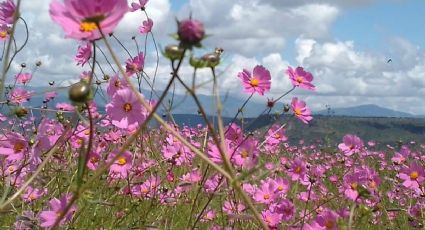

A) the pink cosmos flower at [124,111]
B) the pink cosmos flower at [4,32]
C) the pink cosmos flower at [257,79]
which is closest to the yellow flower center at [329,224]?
the pink cosmos flower at [257,79]

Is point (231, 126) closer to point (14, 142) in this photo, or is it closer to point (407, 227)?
point (14, 142)

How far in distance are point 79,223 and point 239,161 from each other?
0.90 metres

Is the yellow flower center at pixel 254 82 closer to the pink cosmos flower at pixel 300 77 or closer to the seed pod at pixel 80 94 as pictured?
the pink cosmos flower at pixel 300 77

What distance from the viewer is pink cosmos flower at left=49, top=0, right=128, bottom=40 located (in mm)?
766

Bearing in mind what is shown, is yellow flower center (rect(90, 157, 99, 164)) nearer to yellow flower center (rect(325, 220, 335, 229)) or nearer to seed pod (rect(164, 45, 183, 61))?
yellow flower center (rect(325, 220, 335, 229))

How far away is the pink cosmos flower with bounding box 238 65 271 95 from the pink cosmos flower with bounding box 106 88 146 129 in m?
0.56

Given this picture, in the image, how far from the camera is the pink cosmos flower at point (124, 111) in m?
1.41

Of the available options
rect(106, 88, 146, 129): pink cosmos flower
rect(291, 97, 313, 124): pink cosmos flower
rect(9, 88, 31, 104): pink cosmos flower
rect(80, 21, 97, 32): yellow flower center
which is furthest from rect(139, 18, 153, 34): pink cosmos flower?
rect(80, 21, 97, 32): yellow flower center

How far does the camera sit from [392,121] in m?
124

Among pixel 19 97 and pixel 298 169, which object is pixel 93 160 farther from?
pixel 298 169

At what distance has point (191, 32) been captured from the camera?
Result: 0.73m

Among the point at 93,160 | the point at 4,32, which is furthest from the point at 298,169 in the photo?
the point at 4,32

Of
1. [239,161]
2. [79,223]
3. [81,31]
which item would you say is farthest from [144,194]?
[81,31]

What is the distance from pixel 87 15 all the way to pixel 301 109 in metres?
1.68
